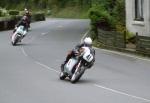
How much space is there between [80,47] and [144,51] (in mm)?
9080

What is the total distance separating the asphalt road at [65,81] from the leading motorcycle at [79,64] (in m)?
0.27

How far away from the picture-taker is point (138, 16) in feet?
111

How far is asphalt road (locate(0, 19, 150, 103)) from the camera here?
15.5 meters

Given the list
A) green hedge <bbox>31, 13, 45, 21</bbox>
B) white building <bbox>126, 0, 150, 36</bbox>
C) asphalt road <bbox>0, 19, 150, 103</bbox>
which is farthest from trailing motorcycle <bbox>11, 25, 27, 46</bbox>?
green hedge <bbox>31, 13, 45, 21</bbox>

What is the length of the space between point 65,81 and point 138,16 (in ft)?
50.9

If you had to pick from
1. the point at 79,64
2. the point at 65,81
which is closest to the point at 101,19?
the point at 65,81

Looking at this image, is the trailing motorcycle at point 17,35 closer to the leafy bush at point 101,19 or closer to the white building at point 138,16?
the leafy bush at point 101,19

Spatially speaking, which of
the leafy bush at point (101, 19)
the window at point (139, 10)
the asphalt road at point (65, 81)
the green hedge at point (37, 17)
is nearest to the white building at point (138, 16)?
the window at point (139, 10)

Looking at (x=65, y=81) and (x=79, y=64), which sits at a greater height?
(x=79, y=64)

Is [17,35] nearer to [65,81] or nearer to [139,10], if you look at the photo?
[139,10]

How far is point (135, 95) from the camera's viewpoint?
52.7ft

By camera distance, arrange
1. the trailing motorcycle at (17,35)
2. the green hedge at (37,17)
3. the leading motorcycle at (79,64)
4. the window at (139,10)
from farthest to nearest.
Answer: the green hedge at (37,17), the trailing motorcycle at (17,35), the window at (139,10), the leading motorcycle at (79,64)

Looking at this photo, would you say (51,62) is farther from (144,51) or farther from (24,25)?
(24,25)

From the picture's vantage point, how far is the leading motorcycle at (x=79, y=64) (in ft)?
60.8
